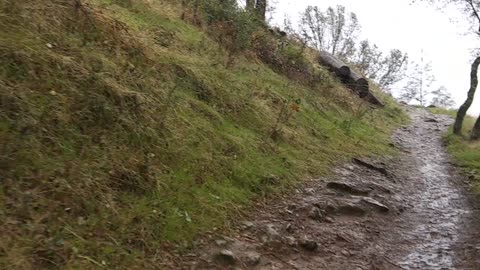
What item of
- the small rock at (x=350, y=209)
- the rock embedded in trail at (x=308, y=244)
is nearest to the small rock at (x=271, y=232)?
the rock embedded in trail at (x=308, y=244)

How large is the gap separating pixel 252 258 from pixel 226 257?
1.01ft

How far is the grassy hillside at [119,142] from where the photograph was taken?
3824 millimetres

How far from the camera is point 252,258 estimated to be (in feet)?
15.6

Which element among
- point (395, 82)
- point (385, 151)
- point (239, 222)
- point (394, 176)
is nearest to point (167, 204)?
point (239, 222)

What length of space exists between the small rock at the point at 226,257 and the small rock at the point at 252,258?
0.45 feet

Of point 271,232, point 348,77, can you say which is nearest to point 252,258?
point 271,232

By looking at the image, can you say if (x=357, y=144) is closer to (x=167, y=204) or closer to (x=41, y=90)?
(x=167, y=204)

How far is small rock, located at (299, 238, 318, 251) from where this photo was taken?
533cm

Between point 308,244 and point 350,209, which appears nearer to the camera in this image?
point 308,244

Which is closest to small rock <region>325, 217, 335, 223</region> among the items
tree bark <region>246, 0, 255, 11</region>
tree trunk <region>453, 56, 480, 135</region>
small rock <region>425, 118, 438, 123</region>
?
tree bark <region>246, 0, 255, 11</region>

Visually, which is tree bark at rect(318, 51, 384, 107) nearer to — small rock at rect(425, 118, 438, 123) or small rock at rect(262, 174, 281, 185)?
small rock at rect(425, 118, 438, 123)

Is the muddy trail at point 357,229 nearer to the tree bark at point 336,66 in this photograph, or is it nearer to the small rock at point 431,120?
the tree bark at point 336,66

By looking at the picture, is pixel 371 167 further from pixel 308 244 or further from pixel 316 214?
pixel 308 244

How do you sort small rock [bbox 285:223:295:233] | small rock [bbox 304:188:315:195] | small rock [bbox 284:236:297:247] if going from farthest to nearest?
small rock [bbox 304:188:315:195] → small rock [bbox 285:223:295:233] → small rock [bbox 284:236:297:247]
